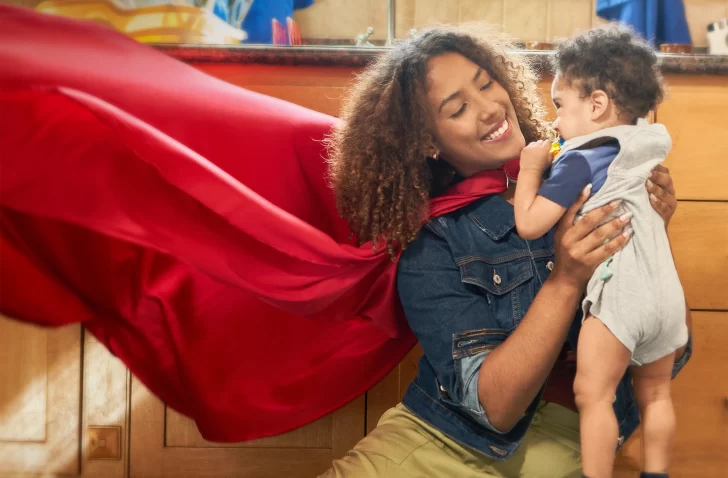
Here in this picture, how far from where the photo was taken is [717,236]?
1.47 m

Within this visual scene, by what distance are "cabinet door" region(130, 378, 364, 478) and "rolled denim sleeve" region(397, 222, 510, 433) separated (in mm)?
438

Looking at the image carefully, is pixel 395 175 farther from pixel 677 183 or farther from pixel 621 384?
pixel 677 183

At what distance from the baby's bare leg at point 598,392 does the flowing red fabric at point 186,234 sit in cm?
30

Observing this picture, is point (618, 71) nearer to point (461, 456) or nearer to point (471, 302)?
point (471, 302)

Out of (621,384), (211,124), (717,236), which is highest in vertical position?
(211,124)

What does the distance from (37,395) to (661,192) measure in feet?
4.00

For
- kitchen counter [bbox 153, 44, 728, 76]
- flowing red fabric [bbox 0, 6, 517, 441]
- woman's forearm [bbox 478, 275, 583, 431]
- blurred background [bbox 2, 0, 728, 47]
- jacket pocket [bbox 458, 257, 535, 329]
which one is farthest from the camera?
blurred background [bbox 2, 0, 728, 47]

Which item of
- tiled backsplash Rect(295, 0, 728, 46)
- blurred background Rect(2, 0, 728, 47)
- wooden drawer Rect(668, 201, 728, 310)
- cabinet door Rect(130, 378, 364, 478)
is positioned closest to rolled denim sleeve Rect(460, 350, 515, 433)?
cabinet door Rect(130, 378, 364, 478)

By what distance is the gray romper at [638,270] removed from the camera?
3.16ft

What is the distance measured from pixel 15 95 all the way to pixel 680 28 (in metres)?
1.68

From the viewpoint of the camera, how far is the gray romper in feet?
3.16

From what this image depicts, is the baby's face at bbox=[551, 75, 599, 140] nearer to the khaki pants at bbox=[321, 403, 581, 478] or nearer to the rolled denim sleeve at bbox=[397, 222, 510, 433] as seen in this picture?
the rolled denim sleeve at bbox=[397, 222, 510, 433]

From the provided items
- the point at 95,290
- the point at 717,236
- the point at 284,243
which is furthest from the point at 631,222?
the point at 95,290

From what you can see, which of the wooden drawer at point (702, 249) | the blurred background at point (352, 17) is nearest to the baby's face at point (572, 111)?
the wooden drawer at point (702, 249)
